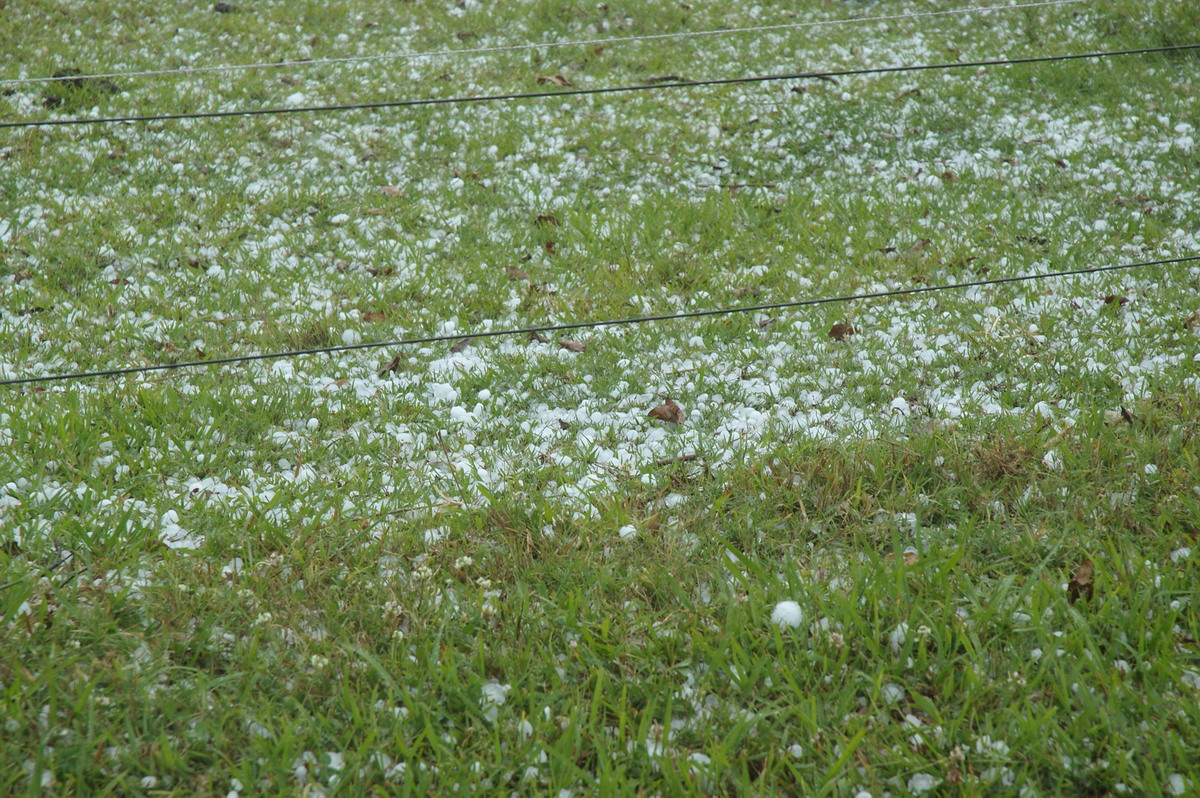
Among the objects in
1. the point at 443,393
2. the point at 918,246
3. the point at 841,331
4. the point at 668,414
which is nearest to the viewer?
the point at 668,414

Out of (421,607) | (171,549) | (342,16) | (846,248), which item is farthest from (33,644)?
(342,16)

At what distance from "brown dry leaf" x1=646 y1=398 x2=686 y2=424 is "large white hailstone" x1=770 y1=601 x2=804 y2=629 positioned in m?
1.53

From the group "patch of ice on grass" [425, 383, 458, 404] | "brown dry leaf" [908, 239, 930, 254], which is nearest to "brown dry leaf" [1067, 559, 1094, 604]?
"patch of ice on grass" [425, 383, 458, 404]

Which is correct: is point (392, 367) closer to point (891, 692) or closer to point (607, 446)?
point (607, 446)

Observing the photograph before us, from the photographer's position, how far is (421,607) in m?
2.88

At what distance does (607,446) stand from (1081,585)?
204 centimetres

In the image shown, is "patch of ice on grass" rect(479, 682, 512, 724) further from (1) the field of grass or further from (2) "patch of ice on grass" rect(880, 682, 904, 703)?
(2) "patch of ice on grass" rect(880, 682, 904, 703)

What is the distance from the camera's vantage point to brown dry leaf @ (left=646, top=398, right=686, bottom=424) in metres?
4.16

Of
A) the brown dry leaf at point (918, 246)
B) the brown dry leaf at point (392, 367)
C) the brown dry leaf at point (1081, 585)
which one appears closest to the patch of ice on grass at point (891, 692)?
the brown dry leaf at point (1081, 585)

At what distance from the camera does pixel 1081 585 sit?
2.83 m

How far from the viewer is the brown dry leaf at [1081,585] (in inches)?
110

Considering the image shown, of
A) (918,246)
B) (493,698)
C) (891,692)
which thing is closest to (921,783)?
(891,692)

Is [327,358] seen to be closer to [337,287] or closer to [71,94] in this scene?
[337,287]

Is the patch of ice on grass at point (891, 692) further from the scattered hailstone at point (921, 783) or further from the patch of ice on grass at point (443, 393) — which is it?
the patch of ice on grass at point (443, 393)
